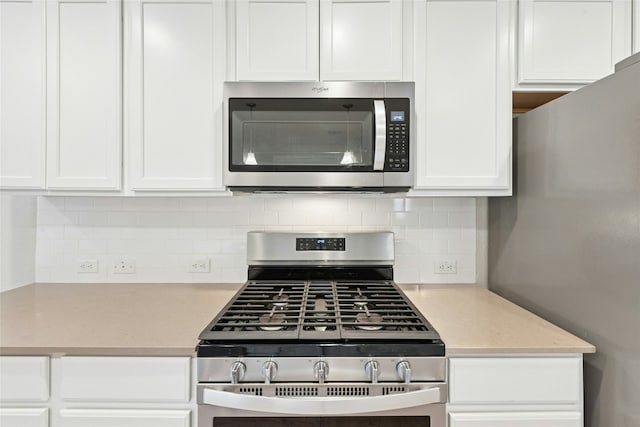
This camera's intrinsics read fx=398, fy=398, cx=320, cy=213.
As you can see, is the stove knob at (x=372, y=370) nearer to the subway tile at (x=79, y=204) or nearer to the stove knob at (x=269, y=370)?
the stove knob at (x=269, y=370)

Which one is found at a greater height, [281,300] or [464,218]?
[464,218]

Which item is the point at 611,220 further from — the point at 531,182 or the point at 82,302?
the point at 82,302

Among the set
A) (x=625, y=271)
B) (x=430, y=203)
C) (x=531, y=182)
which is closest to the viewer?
(x=625, y=271)

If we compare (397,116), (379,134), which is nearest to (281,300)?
(379,134)

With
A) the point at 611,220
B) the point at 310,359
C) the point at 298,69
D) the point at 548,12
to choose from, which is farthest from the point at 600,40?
the point at 310,359

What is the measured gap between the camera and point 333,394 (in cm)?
Answer: 121

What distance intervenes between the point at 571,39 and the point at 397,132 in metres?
0.84

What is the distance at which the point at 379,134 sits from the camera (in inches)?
64.1

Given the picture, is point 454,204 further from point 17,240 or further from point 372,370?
point 17,240

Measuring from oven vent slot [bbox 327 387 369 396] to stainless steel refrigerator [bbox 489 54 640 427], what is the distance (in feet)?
2.43

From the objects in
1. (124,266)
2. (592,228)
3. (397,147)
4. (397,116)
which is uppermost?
(397,116)

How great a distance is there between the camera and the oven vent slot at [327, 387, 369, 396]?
1.21m

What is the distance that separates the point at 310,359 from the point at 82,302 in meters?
1.12

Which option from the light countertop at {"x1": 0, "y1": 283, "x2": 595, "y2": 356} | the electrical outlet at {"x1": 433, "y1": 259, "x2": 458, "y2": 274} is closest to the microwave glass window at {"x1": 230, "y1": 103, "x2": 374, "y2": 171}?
the light countertop at {"x1": 0, "y1": 283, "x2": 595, "y2": 356}
